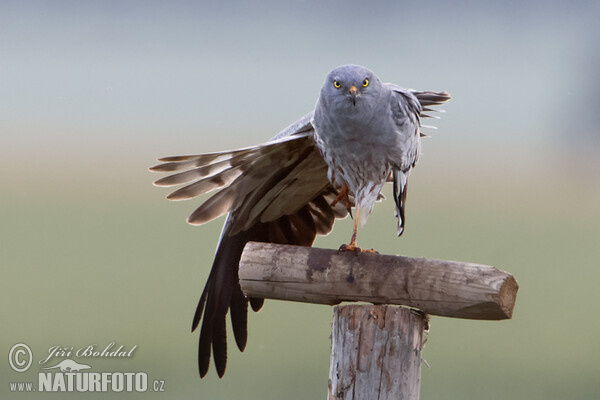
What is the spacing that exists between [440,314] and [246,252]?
0.85m

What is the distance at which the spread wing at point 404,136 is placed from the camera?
10.1 ft

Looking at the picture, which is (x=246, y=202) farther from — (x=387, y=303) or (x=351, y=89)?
(x=387, y=303)

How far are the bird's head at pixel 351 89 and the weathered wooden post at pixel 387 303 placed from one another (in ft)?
2.06

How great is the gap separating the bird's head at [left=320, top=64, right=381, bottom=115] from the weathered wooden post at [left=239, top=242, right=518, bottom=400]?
63 cm

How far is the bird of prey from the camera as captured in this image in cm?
302

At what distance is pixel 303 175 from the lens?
3477mm

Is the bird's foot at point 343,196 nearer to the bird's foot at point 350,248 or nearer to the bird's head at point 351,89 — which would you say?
the bird's foot at point 350,248

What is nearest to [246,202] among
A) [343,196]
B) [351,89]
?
[343,196]

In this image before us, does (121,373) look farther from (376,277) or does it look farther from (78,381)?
(376,277)

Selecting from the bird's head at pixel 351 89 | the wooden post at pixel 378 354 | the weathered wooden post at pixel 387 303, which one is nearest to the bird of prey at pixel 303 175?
the bird's head at pixel 351 89

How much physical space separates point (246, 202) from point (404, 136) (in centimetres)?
90

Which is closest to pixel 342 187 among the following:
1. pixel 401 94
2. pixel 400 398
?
pixel 401 94

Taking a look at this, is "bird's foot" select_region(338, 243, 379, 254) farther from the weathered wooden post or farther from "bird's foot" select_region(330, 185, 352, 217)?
"bird's foot" select_region(330, 185, 352, 217)

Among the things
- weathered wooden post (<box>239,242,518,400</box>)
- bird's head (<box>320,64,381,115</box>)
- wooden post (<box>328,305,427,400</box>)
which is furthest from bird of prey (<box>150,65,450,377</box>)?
wooden post (<box>328,305,427,400</box>)
